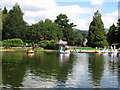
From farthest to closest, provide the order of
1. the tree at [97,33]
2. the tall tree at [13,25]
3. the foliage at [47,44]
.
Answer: the tall tree at [13,25] → the tree at [97,33] → the foliage at [47,44]

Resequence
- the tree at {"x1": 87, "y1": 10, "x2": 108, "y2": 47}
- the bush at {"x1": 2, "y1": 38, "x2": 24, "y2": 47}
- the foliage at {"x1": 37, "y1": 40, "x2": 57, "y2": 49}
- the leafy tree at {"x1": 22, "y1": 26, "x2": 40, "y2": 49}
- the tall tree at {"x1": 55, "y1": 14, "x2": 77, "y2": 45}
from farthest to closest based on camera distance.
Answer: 1. the tall tree at {"x1": 55, "y1": 14, "x2": 77, "y2": 45}
2. the tree at {"x1": 87, "y1": 10, "x2": 108, "y2": 47}
3. the leafy tree at {"x1": 22, "y1": 26, "x2": 40, "y2": 49}
4. the bush at {"x1": 2, "y1": 38, "x2": 24, "y2": 47}
5. the foliage at {"x1": 37, "y1": 40, "x2": 57, "y2": 49}

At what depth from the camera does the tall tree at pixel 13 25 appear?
103 meters

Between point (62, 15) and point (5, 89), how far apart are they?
366ft

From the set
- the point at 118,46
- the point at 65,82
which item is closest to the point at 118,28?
the point at 118,46

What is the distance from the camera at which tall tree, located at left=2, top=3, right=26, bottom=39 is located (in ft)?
339

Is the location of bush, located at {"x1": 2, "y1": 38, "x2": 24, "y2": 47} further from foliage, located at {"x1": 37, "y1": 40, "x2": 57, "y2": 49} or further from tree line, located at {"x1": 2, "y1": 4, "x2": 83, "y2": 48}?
foliage, located at {"x1": 37, "y1": 40, "x2": 57, "y2": 49}

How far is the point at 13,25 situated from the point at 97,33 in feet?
131

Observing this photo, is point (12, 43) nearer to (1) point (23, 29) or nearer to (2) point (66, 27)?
(1) point (23, 29)

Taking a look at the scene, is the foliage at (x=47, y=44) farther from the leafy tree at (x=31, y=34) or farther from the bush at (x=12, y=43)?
the bush at (x=12, y=43)

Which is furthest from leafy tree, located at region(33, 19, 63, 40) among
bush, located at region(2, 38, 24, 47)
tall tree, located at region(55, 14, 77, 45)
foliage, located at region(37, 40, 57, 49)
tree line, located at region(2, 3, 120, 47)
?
tall tree, located at region(55, 14, 77, 45)

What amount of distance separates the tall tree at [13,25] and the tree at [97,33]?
111 feet

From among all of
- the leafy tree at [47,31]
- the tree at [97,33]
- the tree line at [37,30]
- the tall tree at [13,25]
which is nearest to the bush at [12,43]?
the tree line at [37,30]

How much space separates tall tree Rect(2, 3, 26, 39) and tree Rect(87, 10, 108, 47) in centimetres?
3396

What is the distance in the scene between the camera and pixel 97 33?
103 meters
